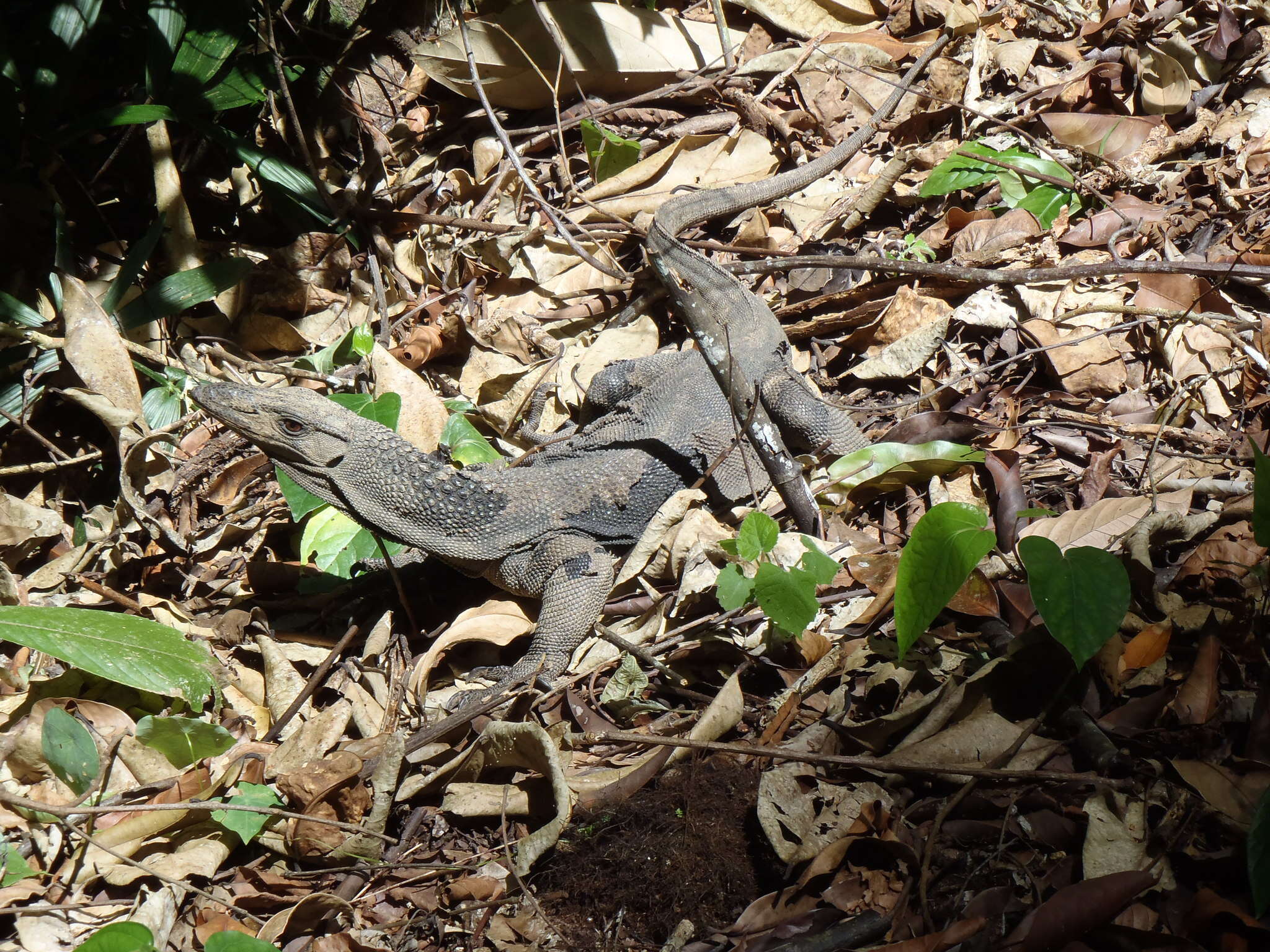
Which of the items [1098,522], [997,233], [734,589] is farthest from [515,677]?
[997,233]

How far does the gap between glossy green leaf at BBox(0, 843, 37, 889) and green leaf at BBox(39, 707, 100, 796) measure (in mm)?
307

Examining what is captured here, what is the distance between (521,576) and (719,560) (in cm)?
128

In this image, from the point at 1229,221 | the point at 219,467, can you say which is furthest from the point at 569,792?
the point at 1229,221

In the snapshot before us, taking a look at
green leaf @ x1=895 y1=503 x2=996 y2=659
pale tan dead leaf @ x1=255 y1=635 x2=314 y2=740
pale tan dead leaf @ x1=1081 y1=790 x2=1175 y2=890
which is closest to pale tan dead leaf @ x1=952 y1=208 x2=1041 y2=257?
green leaf @ x1=895 y1=503 x2=996 y2=659

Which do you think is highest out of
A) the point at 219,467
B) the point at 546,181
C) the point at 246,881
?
the point at 546,181

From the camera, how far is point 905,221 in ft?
19.5

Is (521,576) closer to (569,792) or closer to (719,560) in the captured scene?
(719,560)

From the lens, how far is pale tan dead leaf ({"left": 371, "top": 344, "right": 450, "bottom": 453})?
216 inches

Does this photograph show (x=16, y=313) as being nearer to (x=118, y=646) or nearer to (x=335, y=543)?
(x=335, y=543)

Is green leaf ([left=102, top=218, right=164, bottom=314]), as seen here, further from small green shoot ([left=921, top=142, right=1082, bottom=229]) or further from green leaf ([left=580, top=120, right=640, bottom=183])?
small green shoot ([left=921, top=142, right=1082, bottom=229])

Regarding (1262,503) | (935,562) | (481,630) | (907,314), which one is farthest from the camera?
(907,314)

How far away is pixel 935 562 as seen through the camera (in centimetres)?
288

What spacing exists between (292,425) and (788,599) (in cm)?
269

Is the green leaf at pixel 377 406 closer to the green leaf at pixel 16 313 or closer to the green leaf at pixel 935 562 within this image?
the green leaf at pixel 16 313
